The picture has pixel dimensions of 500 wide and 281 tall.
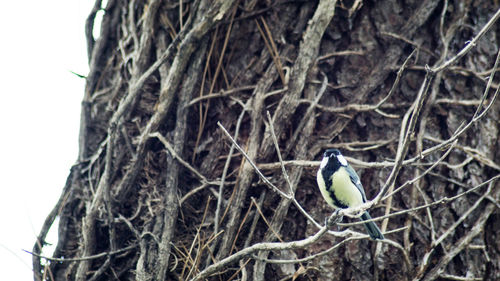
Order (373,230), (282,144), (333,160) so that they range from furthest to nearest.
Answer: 1. (282,144)
2. (333,160)
3. (373,230)

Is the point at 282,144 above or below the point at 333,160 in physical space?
above

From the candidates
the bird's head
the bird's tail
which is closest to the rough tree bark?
the bird's head

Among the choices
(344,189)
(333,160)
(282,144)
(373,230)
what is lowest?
(373,230)

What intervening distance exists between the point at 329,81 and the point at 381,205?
75cm

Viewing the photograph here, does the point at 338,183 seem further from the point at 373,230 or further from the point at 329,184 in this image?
the point at 373,230

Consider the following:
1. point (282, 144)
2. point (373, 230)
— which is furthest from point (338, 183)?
point (282, 144)

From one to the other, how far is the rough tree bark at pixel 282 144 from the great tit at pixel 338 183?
16cm

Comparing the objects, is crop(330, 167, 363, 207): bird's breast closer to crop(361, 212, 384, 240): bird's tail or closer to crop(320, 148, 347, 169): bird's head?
crop(320, 148, 347, 169): bird's head

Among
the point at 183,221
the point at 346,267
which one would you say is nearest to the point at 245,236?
the point at 183,221

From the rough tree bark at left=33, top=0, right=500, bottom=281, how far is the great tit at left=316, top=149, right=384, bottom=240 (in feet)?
0.52

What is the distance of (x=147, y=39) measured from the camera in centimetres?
284

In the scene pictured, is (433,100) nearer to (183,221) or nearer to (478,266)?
(478,266)

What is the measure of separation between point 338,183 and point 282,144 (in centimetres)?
51

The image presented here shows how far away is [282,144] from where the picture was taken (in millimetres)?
2627
